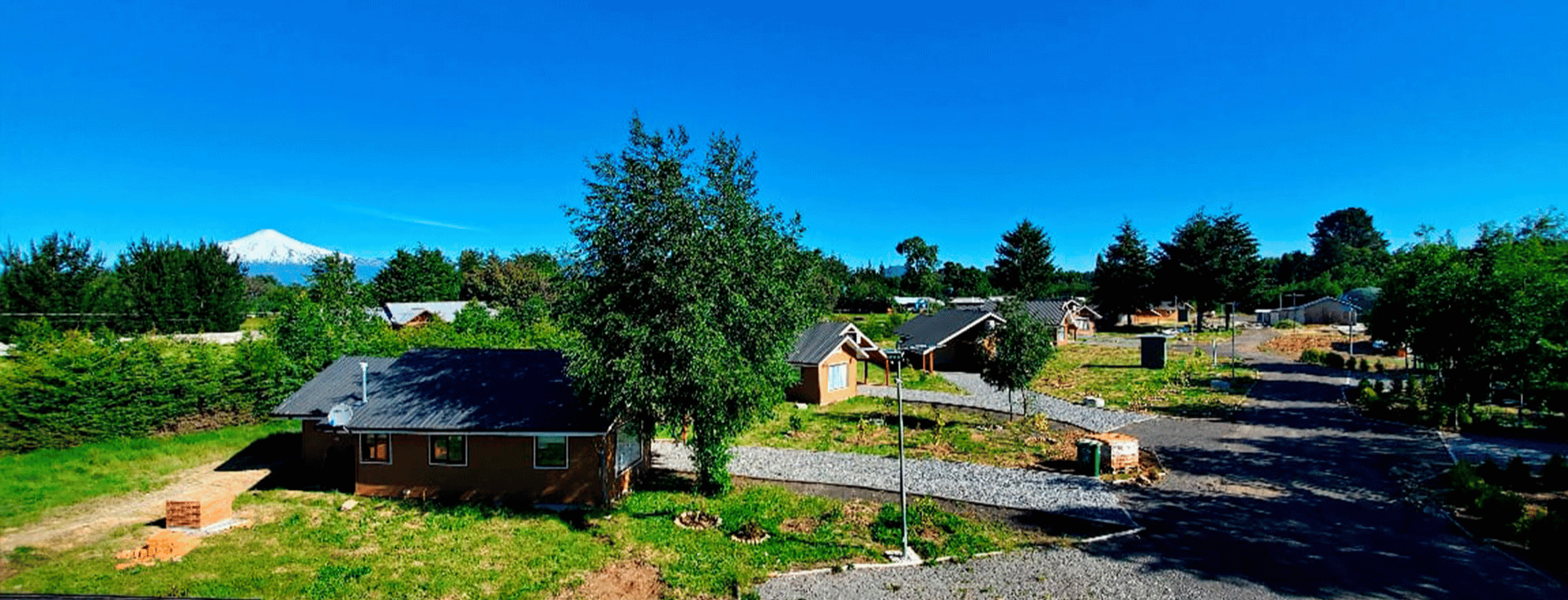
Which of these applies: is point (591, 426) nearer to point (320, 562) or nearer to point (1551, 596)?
point (320, 562)

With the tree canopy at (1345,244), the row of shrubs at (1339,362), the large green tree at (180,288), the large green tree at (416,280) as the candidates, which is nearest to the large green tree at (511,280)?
the large green tree at (416,280)

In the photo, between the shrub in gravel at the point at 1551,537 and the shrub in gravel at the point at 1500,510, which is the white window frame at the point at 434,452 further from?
the shrub in gravel at the point at 1500,510

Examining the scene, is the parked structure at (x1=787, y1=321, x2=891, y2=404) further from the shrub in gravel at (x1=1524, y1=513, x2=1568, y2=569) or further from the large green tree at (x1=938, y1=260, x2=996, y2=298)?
the large green tree at (x1=938, y1=260, x2=996, y2=298)

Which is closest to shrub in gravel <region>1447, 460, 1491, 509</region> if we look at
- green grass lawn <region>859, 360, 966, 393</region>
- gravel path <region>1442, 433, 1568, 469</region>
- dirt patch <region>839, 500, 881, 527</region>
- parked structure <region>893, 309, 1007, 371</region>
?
gravel path <region>1442, 433, 1568, 469</region>

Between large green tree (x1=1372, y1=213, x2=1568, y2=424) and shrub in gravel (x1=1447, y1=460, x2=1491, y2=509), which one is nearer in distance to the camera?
shrub in gravel (x1=1447, y1=460, x2=1491, y2=509)

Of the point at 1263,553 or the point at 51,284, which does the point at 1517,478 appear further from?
the point at 51,284

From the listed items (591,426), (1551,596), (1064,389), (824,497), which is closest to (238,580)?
(591,426)
